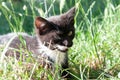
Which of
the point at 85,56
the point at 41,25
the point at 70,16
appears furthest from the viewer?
the point at 85,56

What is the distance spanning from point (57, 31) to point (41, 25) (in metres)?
0.16

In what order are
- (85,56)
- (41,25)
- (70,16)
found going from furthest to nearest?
(85,56) → (70,16) → (41,25)

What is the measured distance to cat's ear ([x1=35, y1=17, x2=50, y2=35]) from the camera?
12.3 feet

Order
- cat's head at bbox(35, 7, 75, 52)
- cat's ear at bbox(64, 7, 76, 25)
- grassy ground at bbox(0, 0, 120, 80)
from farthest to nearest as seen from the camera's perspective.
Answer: cat's ear at bbox(64, 7, 76, 25)
cat's head at bbox(35, 7, 75, 52)
grassy ground at bbox(0, 0, 120, 80)

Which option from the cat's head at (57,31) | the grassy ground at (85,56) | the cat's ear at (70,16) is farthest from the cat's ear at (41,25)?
the cat's ear at (70,16)

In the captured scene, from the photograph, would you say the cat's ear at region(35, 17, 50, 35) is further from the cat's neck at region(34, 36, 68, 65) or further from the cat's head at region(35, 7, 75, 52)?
the cat's neck at region(34, 36, 68, 65)

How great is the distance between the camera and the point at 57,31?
12.7 feet

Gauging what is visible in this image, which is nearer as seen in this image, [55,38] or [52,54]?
[55,38]

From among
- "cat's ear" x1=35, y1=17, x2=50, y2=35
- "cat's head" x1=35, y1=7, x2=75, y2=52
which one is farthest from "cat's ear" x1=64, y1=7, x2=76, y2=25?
"cat's ear" x1=35, y1=17, x2=50, y2=35

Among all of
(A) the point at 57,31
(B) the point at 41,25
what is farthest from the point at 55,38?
(B) the point at 41,25

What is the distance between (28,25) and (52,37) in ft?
12.1

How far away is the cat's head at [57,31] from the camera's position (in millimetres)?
3818

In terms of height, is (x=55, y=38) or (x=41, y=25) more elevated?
(x=41, y=25)

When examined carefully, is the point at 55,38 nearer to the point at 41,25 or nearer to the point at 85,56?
the point at 41,25
